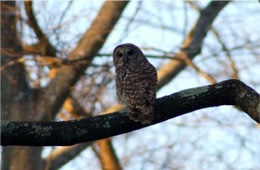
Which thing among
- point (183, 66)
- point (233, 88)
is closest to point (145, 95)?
point (233, 88)

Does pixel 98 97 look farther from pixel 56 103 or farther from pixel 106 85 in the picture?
pixel 56 103

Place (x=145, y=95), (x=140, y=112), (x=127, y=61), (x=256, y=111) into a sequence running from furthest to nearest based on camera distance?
1. (x=127, y=61)
2. (x=145, y=95)
3. (x=140, y=112)
4. (x=256, y=111)

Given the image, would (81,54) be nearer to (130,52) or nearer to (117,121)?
(130,52)

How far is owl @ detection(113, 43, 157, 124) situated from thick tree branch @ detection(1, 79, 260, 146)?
9 centimetres

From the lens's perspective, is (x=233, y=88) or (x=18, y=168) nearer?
(x=233, y=88)

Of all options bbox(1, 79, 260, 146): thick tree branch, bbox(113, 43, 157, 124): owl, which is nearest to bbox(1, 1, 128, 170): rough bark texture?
bbox(113, 43, 157, 124): owl

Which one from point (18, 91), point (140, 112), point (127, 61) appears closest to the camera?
point (140, 112)

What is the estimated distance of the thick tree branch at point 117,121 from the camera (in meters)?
3.60

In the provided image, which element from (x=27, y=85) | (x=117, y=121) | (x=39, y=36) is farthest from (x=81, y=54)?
(x=117, y=121)

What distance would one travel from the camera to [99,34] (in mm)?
8562

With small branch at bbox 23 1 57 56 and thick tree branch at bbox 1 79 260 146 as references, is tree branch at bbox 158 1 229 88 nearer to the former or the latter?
small branch at bbox 23 1 57 56

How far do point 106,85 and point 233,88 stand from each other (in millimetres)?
4441

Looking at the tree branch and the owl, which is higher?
the owl

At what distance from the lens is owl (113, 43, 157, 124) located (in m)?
4.09
